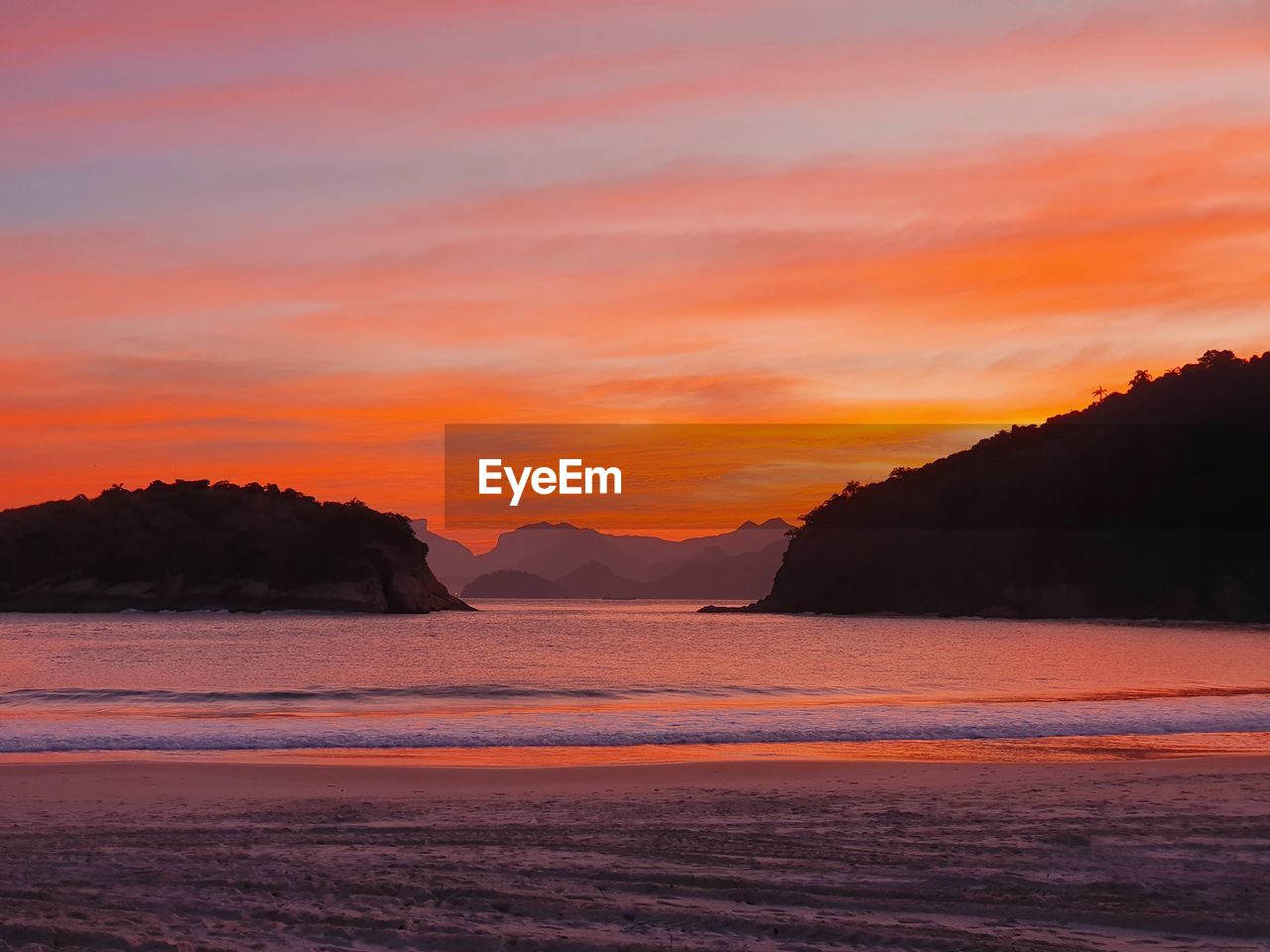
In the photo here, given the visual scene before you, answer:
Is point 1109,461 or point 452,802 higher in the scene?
point 1109,461

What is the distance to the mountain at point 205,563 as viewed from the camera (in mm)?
182500

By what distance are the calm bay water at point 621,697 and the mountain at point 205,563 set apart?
116035mm

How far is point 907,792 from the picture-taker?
15.0 meters

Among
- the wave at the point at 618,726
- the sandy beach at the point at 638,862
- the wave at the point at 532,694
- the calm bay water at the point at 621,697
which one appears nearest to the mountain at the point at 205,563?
the calm bay water at the point at 621,697

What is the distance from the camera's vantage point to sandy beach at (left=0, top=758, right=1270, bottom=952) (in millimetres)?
8117

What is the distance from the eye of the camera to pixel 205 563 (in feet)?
632

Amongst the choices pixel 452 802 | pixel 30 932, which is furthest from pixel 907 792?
pixel 30 932

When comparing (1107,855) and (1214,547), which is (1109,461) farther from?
(1107,855)

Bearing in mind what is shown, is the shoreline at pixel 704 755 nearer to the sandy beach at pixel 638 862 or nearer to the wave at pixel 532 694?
the sandy beach at pixel 638 862

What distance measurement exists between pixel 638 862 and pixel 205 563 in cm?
19594

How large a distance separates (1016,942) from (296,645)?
227 feet

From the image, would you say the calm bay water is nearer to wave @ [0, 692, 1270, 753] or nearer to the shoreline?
wave @ [0, 692, 1270, 753]

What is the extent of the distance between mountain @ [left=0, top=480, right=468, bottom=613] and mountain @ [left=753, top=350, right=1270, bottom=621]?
6516cm

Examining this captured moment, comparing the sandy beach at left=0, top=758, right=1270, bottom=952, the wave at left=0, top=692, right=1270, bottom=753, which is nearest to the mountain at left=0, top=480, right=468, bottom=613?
the wave at left=0, top=692, right=1270, bottom=753
